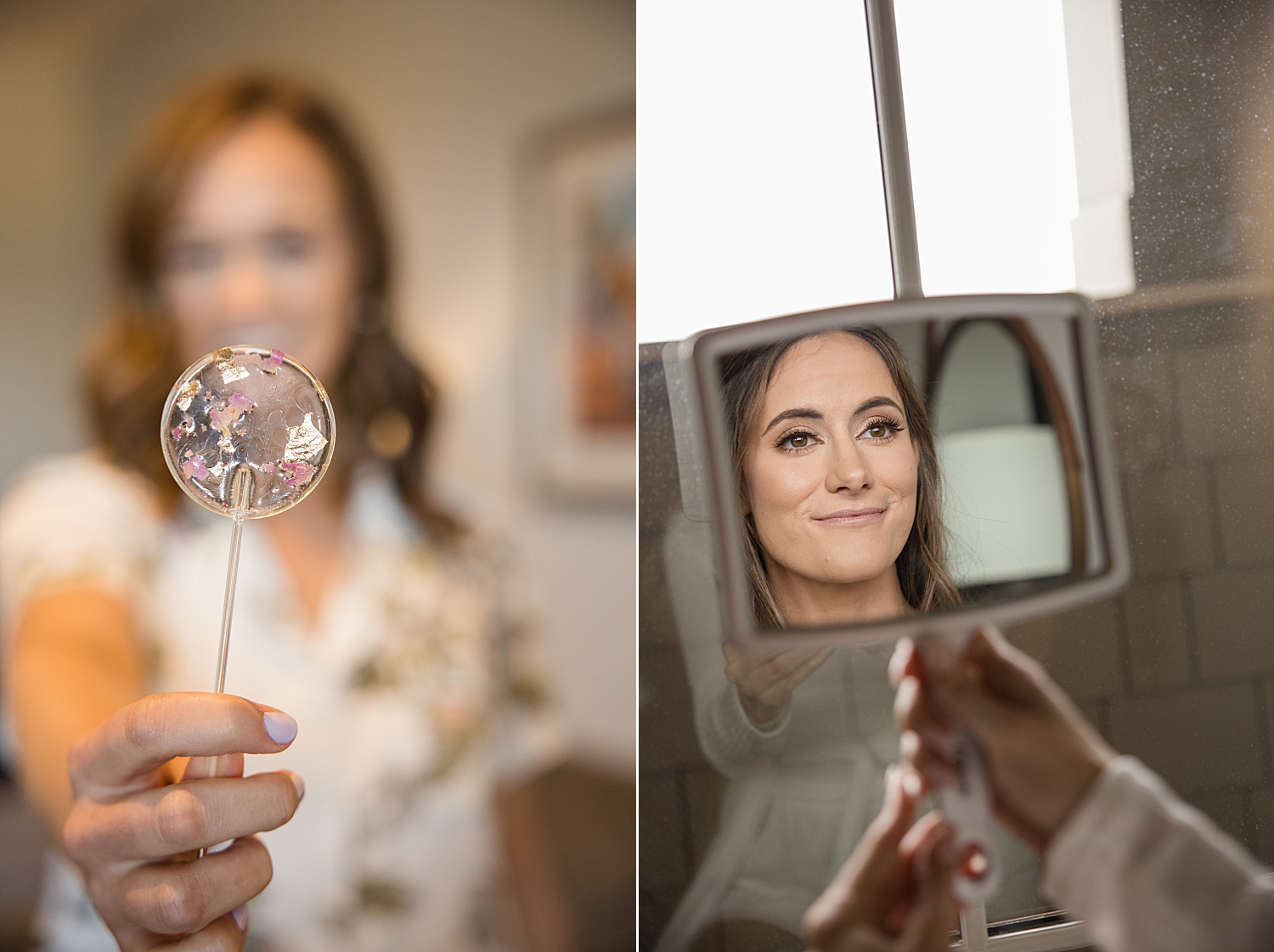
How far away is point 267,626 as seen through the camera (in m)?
0.93

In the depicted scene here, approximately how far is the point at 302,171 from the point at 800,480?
3.35 feet

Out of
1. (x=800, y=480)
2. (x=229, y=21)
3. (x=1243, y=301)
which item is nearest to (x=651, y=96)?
(x=800, y=480)

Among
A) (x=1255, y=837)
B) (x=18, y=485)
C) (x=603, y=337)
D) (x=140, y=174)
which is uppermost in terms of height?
(x=140, y=174)

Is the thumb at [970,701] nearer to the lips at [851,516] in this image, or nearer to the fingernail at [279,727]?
the lips at [851,516]

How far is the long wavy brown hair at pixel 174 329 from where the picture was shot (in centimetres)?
94

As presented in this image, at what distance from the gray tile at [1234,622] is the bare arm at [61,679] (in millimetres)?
882

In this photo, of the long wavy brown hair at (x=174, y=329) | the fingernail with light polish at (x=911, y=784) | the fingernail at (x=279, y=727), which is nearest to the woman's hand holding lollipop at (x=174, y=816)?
the fingernail at (x=279, y=727)

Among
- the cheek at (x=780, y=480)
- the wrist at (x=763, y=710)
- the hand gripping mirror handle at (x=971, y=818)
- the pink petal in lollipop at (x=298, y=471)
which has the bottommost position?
the hand gripping mirror handle at (x=971, y=818)

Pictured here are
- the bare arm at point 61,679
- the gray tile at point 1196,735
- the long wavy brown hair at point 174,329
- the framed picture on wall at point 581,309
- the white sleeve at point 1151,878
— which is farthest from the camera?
the framed picture on wall at point 581,309

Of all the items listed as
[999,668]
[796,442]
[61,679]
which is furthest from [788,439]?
[61,679]

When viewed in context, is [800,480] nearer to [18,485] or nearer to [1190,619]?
[1190,619]

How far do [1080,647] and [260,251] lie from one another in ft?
3.37

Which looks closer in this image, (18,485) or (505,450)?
(18,485)

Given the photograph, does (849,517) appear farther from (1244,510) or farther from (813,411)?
(1244,510)
